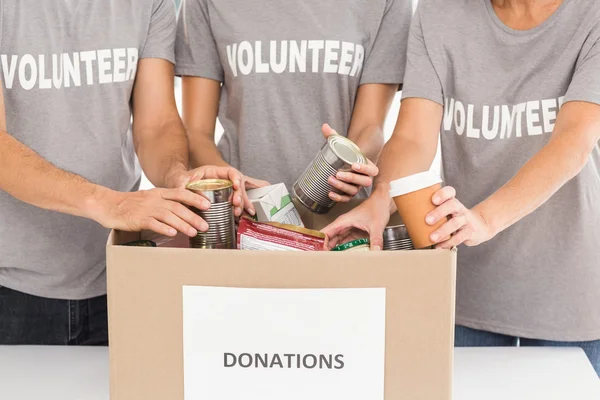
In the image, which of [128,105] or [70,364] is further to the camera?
[128,105]

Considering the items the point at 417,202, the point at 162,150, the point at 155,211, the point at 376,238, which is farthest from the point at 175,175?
the point at 417,202

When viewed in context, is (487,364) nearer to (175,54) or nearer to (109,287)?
(109,287)

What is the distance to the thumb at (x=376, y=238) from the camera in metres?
1.04

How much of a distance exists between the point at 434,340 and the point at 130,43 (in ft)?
3.19

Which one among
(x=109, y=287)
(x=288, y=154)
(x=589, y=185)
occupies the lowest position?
(x=109, y=287)

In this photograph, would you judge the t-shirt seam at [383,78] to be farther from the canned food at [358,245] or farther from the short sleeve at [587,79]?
the canned food at [358,245]

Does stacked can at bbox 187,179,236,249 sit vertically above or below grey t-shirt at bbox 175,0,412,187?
below

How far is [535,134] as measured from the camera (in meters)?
1.41

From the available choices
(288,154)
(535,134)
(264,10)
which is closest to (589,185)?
(535,134)

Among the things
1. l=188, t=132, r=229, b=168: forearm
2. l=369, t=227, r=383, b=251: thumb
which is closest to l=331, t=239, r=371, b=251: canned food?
l=369, t=227, r=383, b=251: thumb

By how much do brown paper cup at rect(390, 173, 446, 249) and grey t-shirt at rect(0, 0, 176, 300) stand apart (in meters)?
0.79

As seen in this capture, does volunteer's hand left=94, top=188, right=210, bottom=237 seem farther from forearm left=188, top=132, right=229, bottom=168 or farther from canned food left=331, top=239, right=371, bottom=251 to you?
forearm left=188, top=132, right=229, bottom=168

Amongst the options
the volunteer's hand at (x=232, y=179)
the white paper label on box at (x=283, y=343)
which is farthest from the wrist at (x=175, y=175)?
the white paper label on box at (x=283, y=343)

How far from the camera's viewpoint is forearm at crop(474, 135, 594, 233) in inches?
44.7
